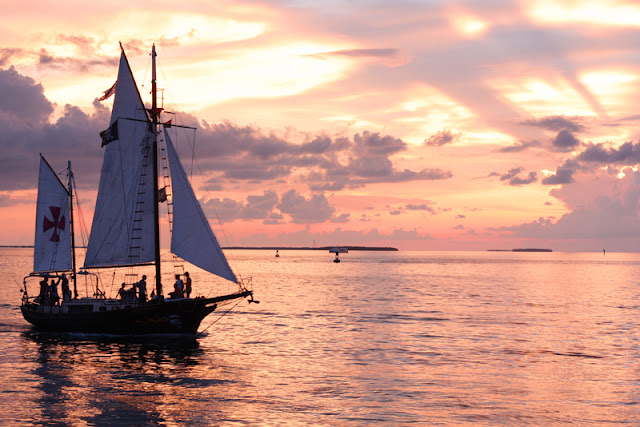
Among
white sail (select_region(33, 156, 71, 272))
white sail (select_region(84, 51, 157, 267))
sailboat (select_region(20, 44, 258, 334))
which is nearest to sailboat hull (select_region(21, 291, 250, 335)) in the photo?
sailboat (select_region(20, 44, 258, 334))

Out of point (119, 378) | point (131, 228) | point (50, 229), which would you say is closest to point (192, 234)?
point (131, 228)

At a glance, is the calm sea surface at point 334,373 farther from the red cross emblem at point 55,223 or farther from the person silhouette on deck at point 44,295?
the red cross emblem at point 55,223

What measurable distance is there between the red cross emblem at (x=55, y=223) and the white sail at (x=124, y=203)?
358 inches

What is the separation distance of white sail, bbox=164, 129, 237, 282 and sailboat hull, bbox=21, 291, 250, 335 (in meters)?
3.90

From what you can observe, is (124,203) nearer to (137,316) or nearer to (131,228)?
(131,228)

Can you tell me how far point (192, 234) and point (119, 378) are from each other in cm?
1225

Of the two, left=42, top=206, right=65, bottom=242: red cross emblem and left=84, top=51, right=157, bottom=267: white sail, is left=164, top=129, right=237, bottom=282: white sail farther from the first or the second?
left=42, top=206, right=65, bottom=242: red cross emblem

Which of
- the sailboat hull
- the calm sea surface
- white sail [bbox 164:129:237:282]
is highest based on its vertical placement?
white sail [bbox 164:129:237:282]

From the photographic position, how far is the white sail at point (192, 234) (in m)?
42.7

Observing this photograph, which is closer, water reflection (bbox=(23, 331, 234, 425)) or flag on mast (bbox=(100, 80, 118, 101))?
water reflection (bbox=(23, 331, 234, 425))

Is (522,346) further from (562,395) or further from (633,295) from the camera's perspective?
(633,295)

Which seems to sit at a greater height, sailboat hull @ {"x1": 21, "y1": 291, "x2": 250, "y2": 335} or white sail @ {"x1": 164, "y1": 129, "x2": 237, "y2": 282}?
white sail @ {"x1": 164, "y1": 129, "x2": 237, "y2": 282}

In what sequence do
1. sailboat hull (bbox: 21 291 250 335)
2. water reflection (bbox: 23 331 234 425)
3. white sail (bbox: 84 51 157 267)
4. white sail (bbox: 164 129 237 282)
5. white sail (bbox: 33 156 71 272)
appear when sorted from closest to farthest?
water reflection (bbox: 23 331 234 425) < white sail (bbox: 164 129 237 282) < sailboat hull (bbox: 21 291 250 335) < white sail (bbox: 84 51 157 267) < white sail (bbox: 33 156 71 272)

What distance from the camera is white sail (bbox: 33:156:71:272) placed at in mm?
54906
